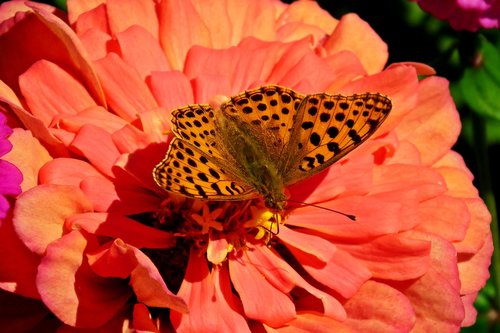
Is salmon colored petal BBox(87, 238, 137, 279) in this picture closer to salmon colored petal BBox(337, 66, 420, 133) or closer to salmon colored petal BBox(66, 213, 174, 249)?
salmon colored petal BBox(66, 213, 174, 249)

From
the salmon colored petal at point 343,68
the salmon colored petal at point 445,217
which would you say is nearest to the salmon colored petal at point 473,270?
the salmon colored petal at point 445,217

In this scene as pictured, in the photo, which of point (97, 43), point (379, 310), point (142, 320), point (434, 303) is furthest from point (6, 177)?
point (434, 303)

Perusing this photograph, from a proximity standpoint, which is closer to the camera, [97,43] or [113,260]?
[113,260]

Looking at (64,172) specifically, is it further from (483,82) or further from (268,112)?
(483,82)

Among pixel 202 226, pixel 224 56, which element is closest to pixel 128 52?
pixel 224 56

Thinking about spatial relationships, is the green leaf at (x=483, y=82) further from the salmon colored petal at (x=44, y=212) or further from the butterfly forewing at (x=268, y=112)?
the salmon colored petal at (x=44, y=212)

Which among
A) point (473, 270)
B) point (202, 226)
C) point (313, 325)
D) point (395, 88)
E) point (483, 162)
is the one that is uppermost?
point (395, 88)

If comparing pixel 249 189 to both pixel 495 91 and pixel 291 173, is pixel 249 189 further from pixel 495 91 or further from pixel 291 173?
pixel 495 91
